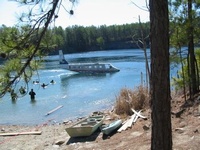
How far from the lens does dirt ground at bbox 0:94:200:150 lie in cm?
743

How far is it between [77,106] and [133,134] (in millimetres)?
13449

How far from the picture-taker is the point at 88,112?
2005 centimetres

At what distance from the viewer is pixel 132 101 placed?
14.5 meters

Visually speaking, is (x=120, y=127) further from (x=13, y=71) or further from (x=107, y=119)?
(x=13, y=71)

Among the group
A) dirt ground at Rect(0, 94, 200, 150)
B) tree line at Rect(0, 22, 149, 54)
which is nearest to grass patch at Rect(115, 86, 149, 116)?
dirt ground at Rect(0, 94, 200, 150)

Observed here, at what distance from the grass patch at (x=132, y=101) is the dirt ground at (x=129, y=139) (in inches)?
44.5

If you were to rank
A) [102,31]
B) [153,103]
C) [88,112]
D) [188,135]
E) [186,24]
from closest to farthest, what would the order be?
1. [153,103]
2. [188,135]
3. [186,24]
4. [88,112]
5. [102,31]

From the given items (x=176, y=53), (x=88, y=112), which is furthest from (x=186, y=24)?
(x=88, y=112)

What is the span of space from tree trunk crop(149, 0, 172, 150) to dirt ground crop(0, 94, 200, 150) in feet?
8.74

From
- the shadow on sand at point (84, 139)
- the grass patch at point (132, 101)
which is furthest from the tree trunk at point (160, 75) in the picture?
the grass patch at point (132, 101)

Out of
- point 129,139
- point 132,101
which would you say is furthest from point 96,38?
point 129,139

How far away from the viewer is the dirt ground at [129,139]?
7.43 meters

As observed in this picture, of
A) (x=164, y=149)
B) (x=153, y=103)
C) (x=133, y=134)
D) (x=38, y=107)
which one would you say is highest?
(x=153, y=103)

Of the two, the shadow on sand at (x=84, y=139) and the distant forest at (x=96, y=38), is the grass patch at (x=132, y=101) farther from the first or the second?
the distant forest at (x=96, y=38)
